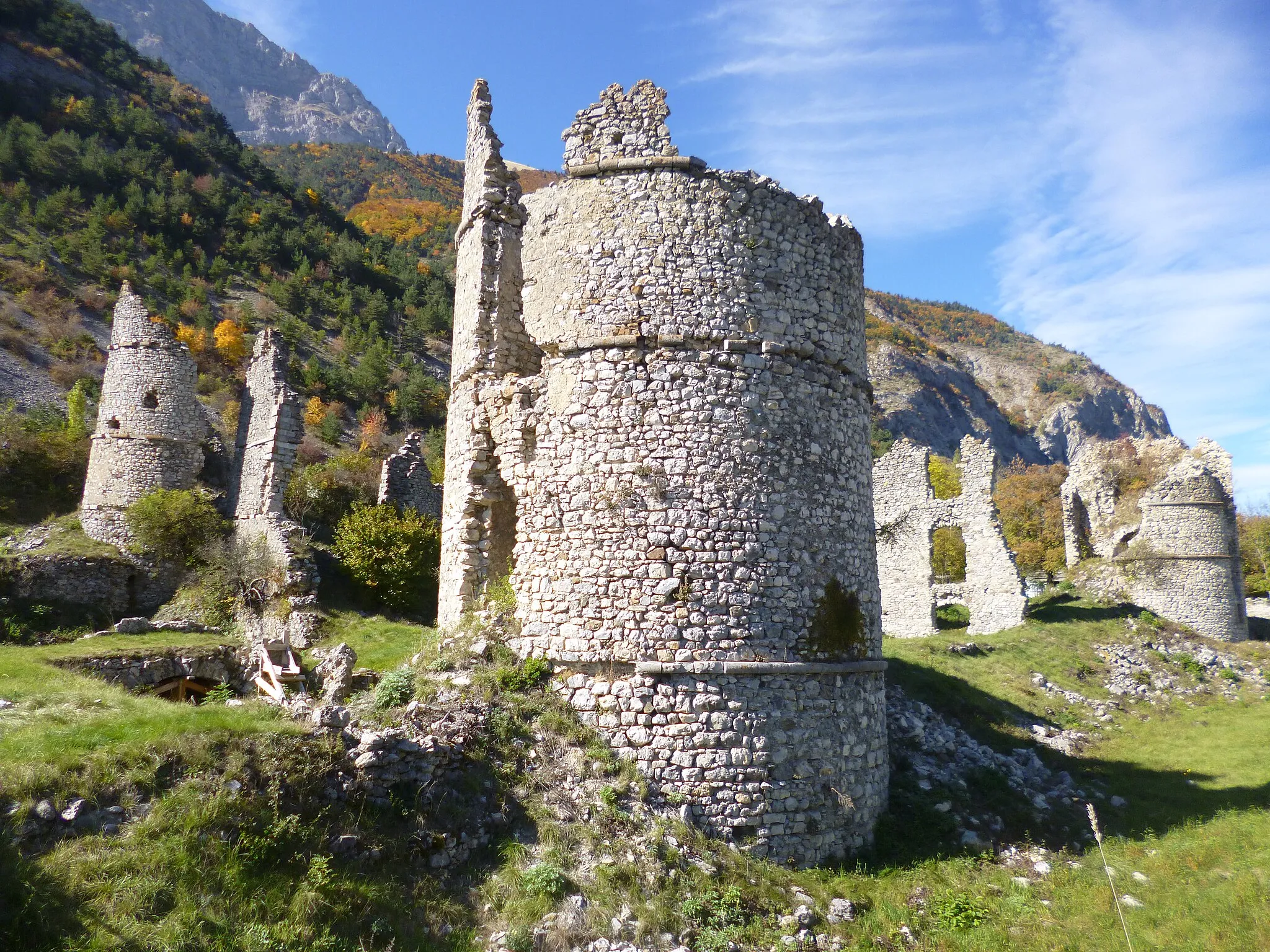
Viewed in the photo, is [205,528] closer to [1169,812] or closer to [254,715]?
[254,715]

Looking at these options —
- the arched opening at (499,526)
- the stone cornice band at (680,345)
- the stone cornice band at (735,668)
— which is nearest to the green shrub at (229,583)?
the arched opening at (499,526)

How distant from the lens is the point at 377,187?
3644 inches

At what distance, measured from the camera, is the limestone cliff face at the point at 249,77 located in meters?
151

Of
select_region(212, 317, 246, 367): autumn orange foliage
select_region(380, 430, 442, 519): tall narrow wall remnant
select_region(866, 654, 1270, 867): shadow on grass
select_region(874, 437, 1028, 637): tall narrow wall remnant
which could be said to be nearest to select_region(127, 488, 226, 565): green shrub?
select_region(380, 430, 442, 519): tall narrow wall remnant

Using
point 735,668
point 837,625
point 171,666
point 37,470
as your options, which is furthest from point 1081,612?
point 37,470

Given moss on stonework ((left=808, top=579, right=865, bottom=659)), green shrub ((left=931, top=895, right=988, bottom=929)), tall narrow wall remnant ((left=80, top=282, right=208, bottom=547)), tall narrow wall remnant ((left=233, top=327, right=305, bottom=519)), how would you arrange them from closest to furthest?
green shrub ((left=931, top=895, right=988, bottom=929)), moss on stonework ((left=808, top=579, right=865, bottom=659)), tall narrow wall remnant ((left=233, top=327, right=305, bottom=519)), tall narrow wall remnant ((left=80, top=282, right=208, bottom=547))

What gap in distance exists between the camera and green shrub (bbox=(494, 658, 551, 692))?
25.9ft

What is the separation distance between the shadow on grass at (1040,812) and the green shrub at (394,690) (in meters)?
5.45

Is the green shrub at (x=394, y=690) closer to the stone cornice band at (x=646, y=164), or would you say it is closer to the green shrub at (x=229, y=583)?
the stone cornice band at (x=646, y=164)

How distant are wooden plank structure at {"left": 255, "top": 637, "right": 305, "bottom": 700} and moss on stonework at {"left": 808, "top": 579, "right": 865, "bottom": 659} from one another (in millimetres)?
7139

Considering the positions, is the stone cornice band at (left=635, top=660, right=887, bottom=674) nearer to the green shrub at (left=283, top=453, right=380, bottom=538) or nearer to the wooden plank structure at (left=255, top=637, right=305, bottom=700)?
the wooden plank structure at (left=255, top=637, right=305, bottom=700)

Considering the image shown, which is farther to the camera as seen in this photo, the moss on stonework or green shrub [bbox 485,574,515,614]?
green shrub [bbox 485,574,515,614]

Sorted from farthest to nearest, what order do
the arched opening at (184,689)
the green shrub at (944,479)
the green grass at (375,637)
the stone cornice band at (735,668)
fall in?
the green shrub at (944,479) < the green grass at (375,637) < the arched opening at (184,689) < the stone cornice band at (735,668)

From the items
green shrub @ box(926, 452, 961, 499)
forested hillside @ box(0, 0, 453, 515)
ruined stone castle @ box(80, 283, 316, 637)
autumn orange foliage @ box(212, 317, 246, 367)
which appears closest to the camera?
ruined stone castle @ box(80, 283, 316, 637)
